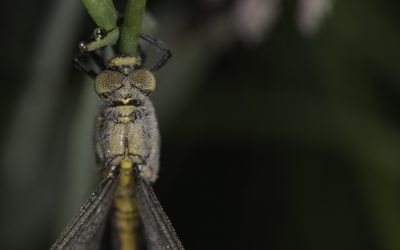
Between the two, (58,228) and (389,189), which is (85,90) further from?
(389,189)

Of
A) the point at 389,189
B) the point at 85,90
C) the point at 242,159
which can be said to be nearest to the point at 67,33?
the point at 85,90

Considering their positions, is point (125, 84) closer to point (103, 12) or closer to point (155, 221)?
point (103, 12)

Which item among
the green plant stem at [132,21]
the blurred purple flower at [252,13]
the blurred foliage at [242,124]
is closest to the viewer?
the green plant stem at [132,21]

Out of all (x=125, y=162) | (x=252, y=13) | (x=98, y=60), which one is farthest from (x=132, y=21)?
(x=252, y=13)

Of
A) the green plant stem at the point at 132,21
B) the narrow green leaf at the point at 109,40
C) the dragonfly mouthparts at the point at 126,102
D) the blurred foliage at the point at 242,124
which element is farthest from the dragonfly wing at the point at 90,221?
the blurred foliage at the point at 242,124

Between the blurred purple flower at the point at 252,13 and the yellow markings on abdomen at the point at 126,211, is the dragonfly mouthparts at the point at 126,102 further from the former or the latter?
the blurred purple flower at the point at 252,13

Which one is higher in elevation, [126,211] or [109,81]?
[109,81]
